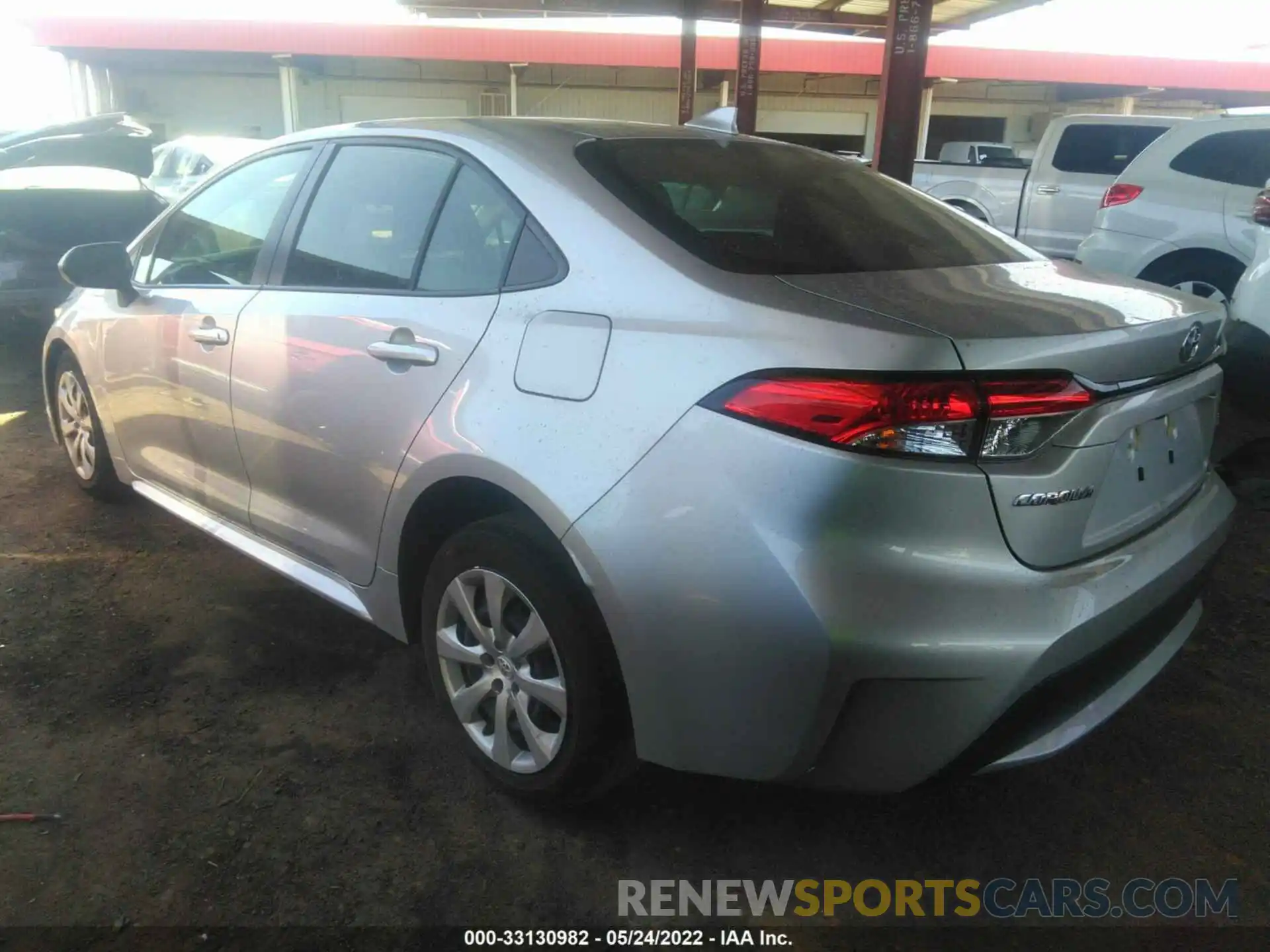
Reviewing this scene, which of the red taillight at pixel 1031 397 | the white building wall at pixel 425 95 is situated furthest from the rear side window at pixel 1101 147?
the white building wall at pixel 425 95

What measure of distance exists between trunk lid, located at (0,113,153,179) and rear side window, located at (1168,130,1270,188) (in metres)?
8.08

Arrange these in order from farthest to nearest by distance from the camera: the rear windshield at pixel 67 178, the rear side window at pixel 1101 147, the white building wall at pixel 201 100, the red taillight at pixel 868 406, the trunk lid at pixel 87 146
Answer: the white building wall at pixel 201 100
the rear side window at pixel 1101 147
the trunk lid at pixel 87 146
the rear windshield at pixel 67 178
the red taillight at pixel 868 406

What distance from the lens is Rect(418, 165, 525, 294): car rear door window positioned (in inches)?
91.4

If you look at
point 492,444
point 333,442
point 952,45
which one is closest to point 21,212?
point 333,442

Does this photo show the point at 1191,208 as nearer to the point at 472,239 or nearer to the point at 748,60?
the point at 748,60

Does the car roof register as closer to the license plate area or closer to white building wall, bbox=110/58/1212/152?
the license plate area

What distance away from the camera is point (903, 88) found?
561 centimetres

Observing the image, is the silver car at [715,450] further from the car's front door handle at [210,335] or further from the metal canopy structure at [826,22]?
the metal canopy structure at [826,22]

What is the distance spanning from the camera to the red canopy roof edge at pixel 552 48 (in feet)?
68.8

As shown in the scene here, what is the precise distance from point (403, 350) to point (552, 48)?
21.1m

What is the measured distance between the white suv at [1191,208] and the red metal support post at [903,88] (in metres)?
1.92

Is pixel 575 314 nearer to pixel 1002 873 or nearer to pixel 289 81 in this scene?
pixel 1002 873

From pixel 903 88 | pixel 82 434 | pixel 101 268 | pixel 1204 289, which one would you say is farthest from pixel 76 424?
pixel 1204 289

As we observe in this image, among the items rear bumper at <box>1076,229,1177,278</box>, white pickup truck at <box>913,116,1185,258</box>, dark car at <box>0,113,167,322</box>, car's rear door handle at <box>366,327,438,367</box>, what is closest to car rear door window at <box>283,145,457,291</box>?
car's rear door handle at <box>366,327,438,367</box>
